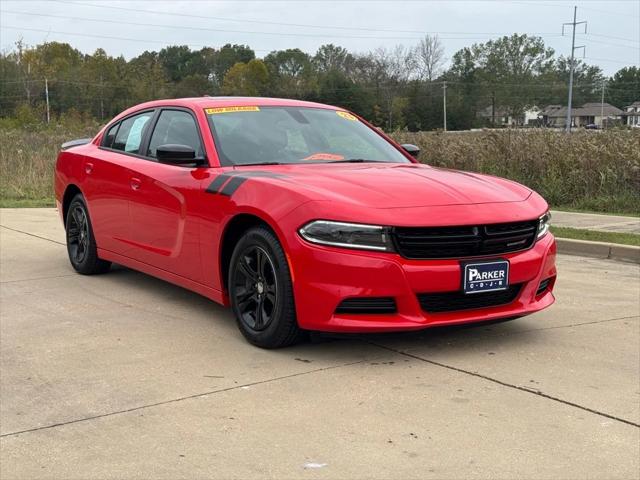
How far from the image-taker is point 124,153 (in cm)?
634

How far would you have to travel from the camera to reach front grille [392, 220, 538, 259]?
4.16 m

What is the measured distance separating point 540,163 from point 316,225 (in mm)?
10971

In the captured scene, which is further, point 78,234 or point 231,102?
point 78,234

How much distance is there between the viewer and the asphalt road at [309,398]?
3.08m

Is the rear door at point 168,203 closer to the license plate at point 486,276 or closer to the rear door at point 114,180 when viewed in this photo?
the rear door at point 114,180

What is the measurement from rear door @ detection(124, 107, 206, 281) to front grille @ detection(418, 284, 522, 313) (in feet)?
5.48

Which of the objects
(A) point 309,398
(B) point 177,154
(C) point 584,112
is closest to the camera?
(A) point 309,398

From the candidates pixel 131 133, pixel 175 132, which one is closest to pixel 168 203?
pixel 175 132

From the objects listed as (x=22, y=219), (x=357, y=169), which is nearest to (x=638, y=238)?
(x=357, y=169)

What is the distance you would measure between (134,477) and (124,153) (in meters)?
3.87

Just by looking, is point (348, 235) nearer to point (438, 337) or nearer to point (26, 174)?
point (438, 337)

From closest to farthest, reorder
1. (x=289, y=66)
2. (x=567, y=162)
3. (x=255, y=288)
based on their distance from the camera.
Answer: (x=255, y=288) → (x=567, y=162) → (x=289, y=66)

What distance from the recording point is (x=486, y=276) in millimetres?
4309

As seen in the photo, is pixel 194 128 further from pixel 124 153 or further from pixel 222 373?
pixel 222 373
